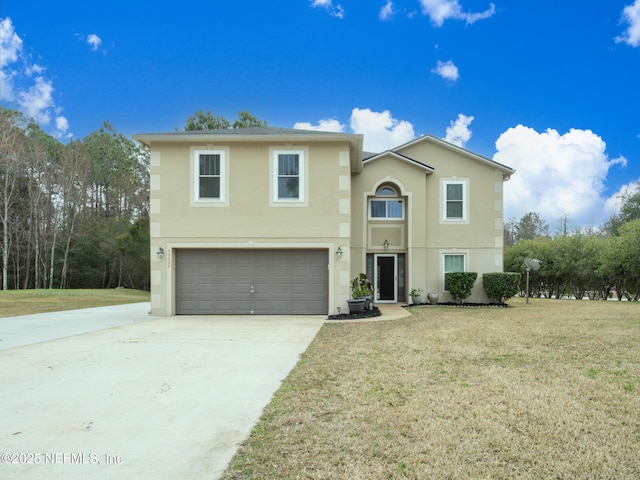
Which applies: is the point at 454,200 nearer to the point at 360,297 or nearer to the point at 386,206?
the point at 386,206

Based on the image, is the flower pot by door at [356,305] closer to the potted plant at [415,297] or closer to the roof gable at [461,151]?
the potted plant at [415,297]

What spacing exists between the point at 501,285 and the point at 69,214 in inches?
1242

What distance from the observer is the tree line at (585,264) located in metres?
20.5

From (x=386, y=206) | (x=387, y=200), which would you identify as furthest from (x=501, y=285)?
(x=387, y=200)

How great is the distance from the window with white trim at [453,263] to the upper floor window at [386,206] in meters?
2.44

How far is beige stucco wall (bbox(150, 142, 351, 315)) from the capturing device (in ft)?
44.3

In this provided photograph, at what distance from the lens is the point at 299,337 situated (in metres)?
9.30

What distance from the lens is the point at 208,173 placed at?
13.8 meters

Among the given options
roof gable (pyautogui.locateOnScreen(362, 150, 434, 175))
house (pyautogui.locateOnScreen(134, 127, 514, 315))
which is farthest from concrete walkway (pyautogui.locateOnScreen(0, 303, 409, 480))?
roof gable (pyautogui.locateOnScreen(362, 150, 434, 175))

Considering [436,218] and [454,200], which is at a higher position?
[454,200]

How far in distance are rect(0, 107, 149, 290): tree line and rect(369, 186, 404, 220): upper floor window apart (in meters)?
18.7

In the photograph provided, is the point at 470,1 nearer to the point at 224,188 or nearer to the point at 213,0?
the point at 213,0

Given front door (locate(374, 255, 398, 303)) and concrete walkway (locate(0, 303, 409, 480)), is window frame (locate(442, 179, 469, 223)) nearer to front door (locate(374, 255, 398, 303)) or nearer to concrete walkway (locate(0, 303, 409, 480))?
front door (locate(374, 255, 398, 303))

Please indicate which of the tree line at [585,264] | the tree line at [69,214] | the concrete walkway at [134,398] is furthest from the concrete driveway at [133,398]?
the tree line at [69,214]
